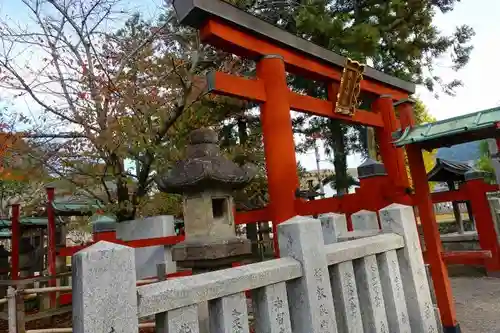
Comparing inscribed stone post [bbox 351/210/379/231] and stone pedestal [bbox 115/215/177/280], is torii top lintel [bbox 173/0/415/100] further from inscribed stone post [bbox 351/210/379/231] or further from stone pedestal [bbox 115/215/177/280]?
stone pedestal [bbox 115/215/177/280]

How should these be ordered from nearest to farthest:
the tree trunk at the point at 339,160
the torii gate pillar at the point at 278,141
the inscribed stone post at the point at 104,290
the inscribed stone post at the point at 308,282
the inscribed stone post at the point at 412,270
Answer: the inscribed stone post at the point at 104,290
the inscribed stone post at the point at 308,282
the inscribed stone post at the point at 412,270
the torii gate pillar at the point at 278,141
the tree trunk at the point at 339,160

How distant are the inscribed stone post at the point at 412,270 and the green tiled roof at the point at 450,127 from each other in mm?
1007

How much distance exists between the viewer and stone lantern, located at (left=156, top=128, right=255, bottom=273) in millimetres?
3721

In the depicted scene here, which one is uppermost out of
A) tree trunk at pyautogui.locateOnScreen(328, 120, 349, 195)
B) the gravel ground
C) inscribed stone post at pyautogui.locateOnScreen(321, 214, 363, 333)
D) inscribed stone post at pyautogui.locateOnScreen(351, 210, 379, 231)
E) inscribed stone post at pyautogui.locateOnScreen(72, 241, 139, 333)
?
tree trunk at pyautogui.locateOnScreen(328, 120, 349, 195)

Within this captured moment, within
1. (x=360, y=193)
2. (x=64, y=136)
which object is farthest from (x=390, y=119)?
(x=64, y=136)

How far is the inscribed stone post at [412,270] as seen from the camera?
3.19 m

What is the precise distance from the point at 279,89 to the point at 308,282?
4.25 m

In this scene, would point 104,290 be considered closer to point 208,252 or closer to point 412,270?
point 208,252

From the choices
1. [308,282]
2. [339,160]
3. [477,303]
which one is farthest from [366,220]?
[339,160]

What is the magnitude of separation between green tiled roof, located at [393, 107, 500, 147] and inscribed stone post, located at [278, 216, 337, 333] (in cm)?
230

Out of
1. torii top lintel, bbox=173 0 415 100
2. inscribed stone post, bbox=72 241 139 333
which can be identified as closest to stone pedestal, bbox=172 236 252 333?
inscribed stone post, bbox=72 241 139 333

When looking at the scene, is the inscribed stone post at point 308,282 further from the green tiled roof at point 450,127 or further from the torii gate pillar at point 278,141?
the torii gate pillar at point 278,141

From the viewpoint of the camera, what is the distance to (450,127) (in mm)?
3973

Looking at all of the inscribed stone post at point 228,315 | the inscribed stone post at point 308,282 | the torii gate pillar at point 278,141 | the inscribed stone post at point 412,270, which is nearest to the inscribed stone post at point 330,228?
the torii gate pillar at point 278,141
